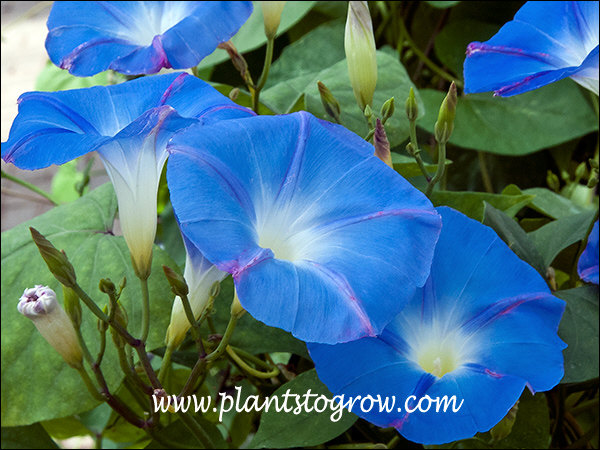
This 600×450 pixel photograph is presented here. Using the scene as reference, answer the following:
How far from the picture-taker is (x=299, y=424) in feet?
1.56

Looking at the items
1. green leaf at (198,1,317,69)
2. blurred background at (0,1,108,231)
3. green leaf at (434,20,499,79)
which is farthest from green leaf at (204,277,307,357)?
blurred background at (0,1,108,231)

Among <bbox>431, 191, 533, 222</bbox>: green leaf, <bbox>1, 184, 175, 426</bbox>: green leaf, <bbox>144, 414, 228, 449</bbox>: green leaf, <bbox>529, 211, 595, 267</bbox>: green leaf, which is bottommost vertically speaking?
<bbox>144, 414, 228, 449</bbox>: green leaf

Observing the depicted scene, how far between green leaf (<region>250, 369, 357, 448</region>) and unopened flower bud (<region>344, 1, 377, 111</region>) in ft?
0.65

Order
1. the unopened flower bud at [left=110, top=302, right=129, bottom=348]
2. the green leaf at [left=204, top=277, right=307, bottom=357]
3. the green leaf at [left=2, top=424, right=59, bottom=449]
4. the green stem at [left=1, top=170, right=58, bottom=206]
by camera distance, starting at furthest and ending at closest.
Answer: the green stem at [left=1, top=170, right=58, bottom=206], the green leaf at [left=2, top=424, right=59, bottom=449], the green leaf at [left=204, top=277, right=307, bottom=357], the unopened flower bud at [left=110, top=302, right=129, bottom=348]

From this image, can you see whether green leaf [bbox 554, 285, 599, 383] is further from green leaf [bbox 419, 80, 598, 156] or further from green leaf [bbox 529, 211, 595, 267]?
green leaf [bbox 419, 80, 598, 156]

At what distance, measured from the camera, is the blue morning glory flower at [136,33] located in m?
0.50

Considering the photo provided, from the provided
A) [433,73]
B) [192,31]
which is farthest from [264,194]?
[433,73]

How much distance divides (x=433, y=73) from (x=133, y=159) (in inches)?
29.8

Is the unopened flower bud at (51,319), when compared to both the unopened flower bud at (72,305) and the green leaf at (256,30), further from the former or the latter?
the green leaf at (256,30)

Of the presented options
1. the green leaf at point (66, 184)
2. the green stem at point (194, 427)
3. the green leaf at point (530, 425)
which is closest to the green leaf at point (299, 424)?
the green stem at point (194, 427)

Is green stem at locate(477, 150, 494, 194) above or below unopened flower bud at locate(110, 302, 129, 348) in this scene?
below

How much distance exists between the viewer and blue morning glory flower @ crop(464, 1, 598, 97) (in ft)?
1.58

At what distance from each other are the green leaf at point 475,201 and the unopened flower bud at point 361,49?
0.11 metres

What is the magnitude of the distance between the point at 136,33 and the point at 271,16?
0.11 m
